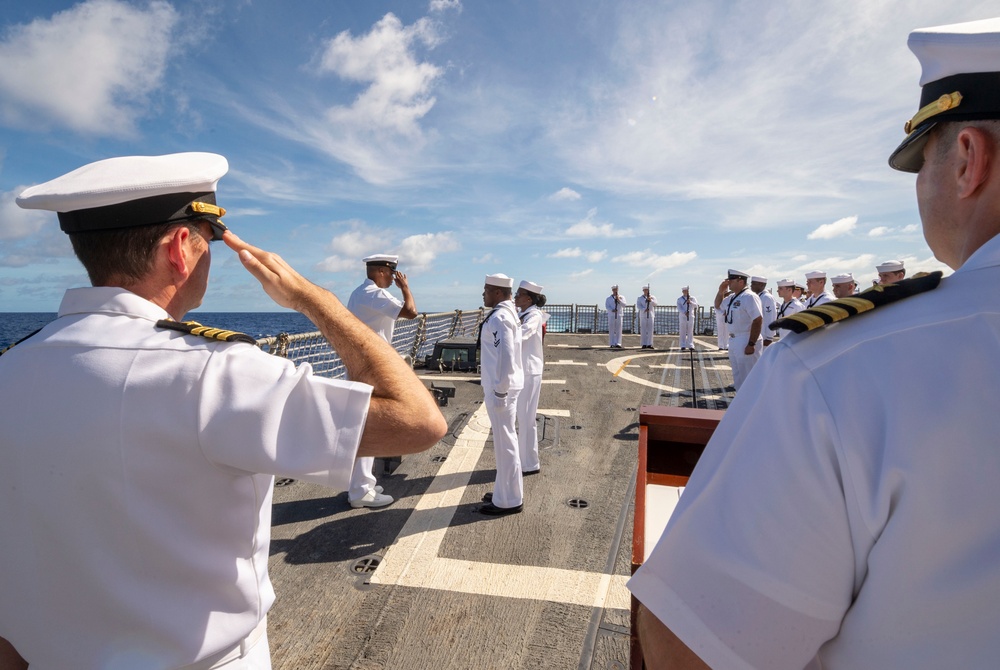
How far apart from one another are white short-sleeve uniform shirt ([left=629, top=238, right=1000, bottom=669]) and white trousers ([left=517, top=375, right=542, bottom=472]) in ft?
15.4

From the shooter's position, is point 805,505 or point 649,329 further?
point 649,329

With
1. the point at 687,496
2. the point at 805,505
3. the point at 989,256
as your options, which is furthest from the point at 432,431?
the point at 989,256

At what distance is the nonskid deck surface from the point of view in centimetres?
283

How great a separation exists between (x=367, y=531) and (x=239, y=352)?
352cm

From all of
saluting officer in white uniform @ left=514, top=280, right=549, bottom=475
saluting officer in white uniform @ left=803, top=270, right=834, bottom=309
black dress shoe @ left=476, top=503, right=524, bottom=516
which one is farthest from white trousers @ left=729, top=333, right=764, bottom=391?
black dress shoe @ left=476, top=503, right=524, bottom=516

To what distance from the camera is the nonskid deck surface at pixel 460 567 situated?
283 cm

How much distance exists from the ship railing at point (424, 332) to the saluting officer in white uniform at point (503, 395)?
57.8 inches

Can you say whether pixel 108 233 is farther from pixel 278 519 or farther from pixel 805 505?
pixel 278 519

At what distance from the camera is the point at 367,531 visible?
13.7ft

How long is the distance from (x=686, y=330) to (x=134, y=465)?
17341 millimetres

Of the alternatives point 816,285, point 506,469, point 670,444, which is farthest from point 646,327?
point 670,444

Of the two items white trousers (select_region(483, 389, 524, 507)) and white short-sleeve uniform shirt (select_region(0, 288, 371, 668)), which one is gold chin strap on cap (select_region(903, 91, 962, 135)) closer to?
white short-sleeve uniform shirt (select_region(0, 288, 371, 668))

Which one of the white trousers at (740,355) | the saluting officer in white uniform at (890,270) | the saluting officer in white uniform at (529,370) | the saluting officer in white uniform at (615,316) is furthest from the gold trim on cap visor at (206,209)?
the saluting officer in white uniform at (615,316)

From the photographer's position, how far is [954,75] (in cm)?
84
